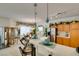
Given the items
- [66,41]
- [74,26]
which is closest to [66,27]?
[74,26]

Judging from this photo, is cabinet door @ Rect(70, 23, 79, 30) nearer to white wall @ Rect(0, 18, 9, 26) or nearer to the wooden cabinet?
the wooden cabinet

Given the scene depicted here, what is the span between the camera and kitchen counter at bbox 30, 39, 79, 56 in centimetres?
190

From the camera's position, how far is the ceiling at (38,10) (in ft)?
6.20

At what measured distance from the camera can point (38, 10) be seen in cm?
199

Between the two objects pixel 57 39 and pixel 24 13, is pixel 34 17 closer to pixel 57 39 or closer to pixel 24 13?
pixel 24 13

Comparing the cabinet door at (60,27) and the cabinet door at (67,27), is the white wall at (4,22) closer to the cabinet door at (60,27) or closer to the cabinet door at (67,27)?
the cabinet door at (60,27)

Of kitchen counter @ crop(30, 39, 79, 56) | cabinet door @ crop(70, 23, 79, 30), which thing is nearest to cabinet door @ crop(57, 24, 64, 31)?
cabinet door @ crop(70, 23, 79, 30)

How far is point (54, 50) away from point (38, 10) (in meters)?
0.81

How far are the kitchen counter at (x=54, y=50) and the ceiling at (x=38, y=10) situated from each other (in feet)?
1.67

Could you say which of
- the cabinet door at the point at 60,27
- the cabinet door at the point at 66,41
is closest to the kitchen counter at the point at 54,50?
the cabinet door at the point at 66,41

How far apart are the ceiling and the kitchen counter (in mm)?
509

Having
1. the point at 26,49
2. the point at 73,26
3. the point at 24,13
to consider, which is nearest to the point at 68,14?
the point at 73,26

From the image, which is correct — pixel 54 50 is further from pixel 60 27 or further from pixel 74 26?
pixel 74 26

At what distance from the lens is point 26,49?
2092mm
